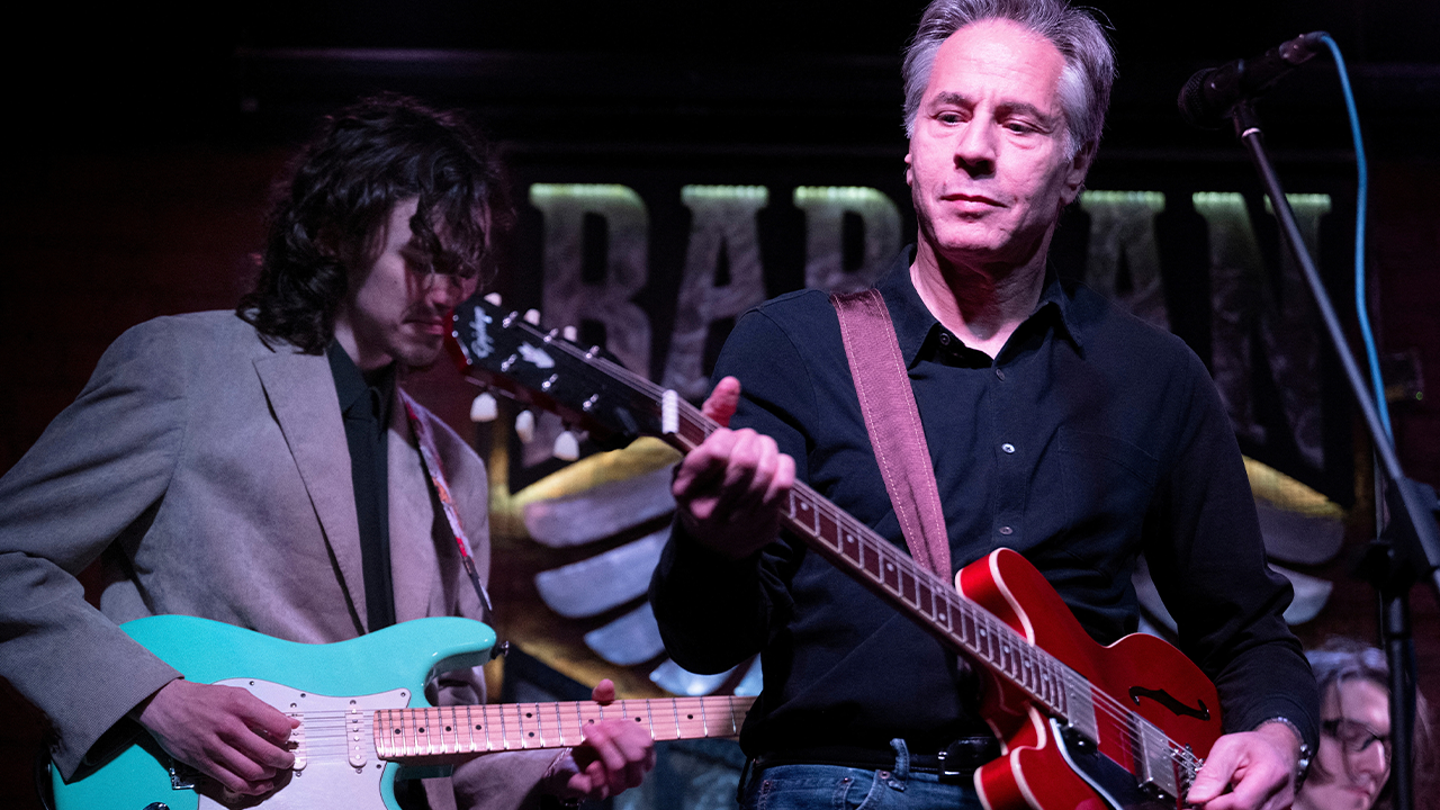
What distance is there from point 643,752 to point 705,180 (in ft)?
9.30

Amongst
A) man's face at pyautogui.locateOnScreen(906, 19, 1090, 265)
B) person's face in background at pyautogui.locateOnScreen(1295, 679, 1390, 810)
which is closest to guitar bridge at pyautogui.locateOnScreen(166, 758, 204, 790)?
man's face at pyautogui.locateOnScreen(906, 19, 1090, 265)

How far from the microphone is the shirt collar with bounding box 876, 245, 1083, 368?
0.39 m

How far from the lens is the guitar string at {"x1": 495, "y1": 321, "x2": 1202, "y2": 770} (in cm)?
141

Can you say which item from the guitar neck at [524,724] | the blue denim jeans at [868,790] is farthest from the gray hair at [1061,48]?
the guitar neck at [524,724]

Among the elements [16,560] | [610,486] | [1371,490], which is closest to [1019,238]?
[16,560]

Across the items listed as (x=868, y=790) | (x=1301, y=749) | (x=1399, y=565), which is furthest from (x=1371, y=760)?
(x=868, y=790)

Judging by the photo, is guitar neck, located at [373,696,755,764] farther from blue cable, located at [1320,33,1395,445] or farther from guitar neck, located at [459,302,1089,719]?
blue cable, located at [1320,33,1395,445]

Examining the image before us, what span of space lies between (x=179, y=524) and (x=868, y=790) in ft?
4.91

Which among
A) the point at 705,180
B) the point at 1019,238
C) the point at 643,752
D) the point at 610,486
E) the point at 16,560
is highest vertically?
the point at 1019,238

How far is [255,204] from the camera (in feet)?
15.1

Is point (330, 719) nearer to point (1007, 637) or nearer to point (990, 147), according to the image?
point (1007, 637)

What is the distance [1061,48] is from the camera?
2.04m

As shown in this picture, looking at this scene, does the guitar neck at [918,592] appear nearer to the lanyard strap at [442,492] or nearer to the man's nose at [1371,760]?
the lanyard strap at [442,492]

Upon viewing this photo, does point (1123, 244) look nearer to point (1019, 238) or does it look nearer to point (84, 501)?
point (1019, 238)
